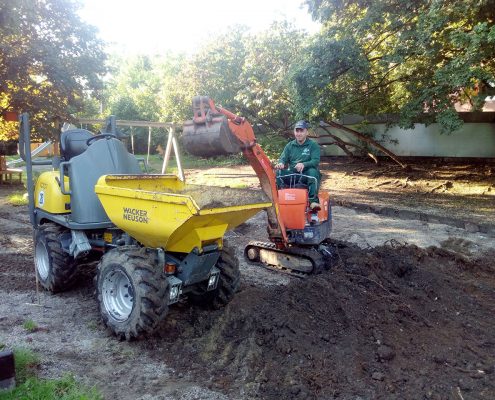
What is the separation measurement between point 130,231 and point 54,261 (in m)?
1.51

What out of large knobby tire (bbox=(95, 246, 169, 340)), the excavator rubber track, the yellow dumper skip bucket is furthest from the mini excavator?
large knobby tire (bbox=(95, 246, 169, 340))

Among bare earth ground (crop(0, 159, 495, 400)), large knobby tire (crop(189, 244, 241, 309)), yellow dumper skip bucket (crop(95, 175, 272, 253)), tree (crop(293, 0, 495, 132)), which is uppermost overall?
tree (crop(293, 0, 495, 132))

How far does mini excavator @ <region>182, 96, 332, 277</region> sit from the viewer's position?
4982 mm

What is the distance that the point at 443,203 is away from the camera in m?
11.2

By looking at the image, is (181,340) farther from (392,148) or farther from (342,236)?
(392,148)

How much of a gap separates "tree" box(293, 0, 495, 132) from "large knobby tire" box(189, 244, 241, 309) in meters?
5.87

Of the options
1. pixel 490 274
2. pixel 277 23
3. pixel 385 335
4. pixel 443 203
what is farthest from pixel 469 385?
pixel 277 23

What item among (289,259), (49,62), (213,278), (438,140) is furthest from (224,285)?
(438,140)

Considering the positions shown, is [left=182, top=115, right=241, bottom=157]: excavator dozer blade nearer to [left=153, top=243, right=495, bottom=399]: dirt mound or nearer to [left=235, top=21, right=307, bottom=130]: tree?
[left=153, top=243, right=495, bottom=399]: dirt mound

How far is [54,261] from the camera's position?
516 cm

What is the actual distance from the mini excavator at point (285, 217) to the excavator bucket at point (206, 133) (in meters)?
0.01

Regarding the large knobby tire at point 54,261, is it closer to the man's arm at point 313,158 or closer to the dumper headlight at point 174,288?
the dumper headlight at point 174,288

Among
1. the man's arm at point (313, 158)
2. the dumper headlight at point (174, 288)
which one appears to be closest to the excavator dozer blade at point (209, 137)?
the dumper headlight at point (174, 288)

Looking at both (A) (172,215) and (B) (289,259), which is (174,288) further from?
(B) (289,259)
